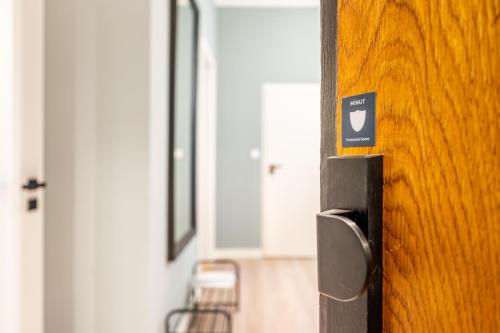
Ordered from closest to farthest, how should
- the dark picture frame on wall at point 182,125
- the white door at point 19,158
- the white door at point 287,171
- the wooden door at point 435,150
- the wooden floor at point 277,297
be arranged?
the wooden door at point 435,150 → the white door at point 19,158 → the dark picture frame on wall at point 182,125 → the wooden floor at point 277,297 → the white door at point 287,171

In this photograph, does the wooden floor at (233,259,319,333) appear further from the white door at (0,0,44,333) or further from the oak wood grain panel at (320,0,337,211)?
the oak wood grain panel at (320,0,337,211)

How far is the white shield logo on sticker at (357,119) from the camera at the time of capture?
1.22 feet

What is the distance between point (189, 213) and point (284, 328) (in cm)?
92

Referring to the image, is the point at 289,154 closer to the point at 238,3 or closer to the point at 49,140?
the point at 238,3

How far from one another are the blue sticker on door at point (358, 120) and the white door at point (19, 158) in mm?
1095

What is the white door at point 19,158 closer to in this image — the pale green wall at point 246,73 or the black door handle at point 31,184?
the black door handle at point 31,184

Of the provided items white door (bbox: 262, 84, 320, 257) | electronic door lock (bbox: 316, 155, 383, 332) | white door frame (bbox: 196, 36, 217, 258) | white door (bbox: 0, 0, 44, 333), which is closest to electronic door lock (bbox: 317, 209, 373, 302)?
electronic door lock (bbox: 316, 155, 383, 332)

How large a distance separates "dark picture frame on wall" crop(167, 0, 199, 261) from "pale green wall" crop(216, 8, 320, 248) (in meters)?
1.61

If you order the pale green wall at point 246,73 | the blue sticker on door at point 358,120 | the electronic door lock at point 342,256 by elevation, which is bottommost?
the electronic door lock at point 342,256

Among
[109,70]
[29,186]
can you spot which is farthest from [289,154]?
[29,186]

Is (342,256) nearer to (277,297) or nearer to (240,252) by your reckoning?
(277,297)

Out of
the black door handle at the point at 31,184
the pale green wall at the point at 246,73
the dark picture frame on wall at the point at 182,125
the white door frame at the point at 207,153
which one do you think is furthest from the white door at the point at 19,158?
the pale green wall at the point at 246,73

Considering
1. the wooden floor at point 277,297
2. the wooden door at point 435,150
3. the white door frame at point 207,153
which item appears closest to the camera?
the wooden door at point 435,150

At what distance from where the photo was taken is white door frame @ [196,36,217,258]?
4188 mm
